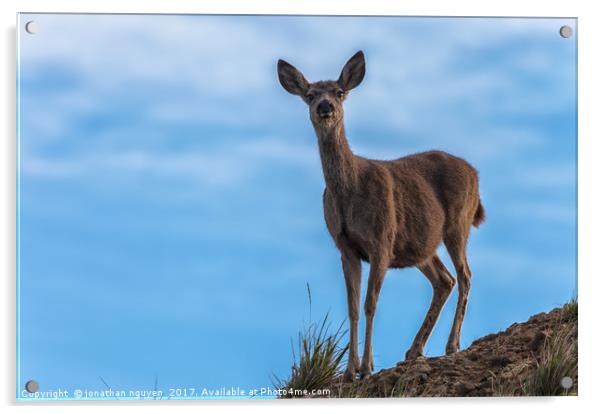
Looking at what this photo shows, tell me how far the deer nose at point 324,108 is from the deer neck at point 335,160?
0.19m

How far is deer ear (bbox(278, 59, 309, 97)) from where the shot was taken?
43.9 feet

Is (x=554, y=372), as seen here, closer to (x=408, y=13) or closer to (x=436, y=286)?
(x=436, y=286)

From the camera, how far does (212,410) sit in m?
12.5

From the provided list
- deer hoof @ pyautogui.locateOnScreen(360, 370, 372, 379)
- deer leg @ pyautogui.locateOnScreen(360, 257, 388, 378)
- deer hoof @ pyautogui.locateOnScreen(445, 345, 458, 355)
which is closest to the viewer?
deer hoof @ pyautogui.locateOnScreen(360, 370, 372, 379)

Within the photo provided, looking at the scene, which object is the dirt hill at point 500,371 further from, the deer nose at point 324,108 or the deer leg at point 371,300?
the deer nose at point 324,108

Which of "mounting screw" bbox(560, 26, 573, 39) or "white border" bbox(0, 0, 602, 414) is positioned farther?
"mounting screw" bbox(560, 26, 573, 39)

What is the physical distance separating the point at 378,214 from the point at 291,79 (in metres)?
1.49

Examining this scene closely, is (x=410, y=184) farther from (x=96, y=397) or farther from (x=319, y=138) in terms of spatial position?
(x=96, y=397)

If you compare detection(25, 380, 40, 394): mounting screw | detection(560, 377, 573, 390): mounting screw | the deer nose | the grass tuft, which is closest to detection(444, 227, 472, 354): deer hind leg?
the grass tuft

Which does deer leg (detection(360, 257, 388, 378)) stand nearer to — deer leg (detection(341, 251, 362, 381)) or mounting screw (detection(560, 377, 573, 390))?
deer leg (detection(341, 251, 362, 381))

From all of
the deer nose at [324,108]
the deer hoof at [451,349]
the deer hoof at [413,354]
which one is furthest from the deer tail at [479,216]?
the deer nose at [324,108]

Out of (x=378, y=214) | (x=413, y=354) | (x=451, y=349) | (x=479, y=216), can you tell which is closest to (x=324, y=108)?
(x=378, y=214)

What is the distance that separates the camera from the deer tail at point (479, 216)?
1479cm

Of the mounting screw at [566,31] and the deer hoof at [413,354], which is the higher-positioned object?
the mounting screw at [566,31]
